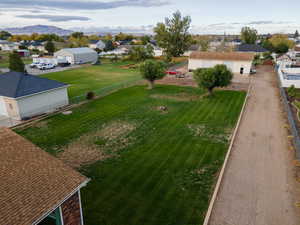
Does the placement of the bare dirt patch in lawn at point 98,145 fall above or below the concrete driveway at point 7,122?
below

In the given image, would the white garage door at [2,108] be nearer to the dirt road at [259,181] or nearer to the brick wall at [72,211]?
the brick wall at [72,211]

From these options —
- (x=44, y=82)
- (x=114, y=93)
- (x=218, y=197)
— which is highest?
(x=44, y=82)

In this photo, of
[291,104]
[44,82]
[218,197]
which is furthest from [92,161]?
[291,104]

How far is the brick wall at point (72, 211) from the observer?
7.40 m

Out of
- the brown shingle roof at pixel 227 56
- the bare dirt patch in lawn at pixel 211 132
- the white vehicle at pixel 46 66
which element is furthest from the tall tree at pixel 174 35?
the bare dirt patch in lawn at pixel 211 132

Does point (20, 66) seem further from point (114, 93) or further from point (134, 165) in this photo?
point (134, 165)

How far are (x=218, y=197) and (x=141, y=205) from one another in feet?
13.6

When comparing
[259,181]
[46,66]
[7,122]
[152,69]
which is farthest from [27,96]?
[46,66]

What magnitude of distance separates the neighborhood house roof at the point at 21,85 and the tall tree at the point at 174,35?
150ft

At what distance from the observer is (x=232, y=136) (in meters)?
19.0

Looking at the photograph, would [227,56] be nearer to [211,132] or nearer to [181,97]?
[181,97]

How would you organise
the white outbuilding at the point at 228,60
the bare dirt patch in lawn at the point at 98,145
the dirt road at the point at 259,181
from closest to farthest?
the dirt road at the point at 259,181 → the bare dirt patch in lawn at the point at 98,145 → the white outbuilding at the point at 228,60

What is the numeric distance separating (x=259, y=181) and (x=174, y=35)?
57.8m

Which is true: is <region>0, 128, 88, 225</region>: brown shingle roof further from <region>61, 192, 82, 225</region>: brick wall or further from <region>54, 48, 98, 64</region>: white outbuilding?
<region>54, 48, 98, 64</region>: white outbuilding
